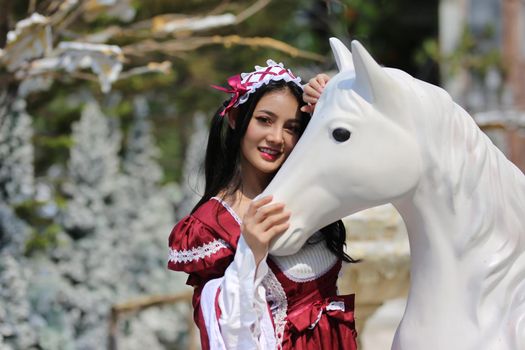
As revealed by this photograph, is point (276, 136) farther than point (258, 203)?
Yes

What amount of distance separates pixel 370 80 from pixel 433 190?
25cm

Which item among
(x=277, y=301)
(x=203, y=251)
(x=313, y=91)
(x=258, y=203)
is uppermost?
(x=313, y=91)

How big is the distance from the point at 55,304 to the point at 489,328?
Result: 343cm

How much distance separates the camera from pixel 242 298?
208 centimetres

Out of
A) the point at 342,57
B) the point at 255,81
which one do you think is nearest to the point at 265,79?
the point at 255,81

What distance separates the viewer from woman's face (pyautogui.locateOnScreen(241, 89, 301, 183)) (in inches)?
90.0

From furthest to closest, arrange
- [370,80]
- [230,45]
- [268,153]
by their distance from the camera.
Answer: [230,45] → [268,153] → [370,80]

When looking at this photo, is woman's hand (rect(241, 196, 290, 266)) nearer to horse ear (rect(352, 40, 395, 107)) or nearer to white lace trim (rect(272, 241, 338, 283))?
white lace trim (rect(272, 241, 338, 283))

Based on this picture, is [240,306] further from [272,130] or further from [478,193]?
[478,193]

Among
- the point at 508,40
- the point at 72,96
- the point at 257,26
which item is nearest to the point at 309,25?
the point at 508,40

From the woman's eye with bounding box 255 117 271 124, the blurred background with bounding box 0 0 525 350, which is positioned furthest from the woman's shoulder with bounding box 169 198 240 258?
the blurred background with bounding box 0 0 525 350

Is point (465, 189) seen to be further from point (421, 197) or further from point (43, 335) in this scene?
point (43, 335)

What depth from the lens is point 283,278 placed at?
86.3 inches

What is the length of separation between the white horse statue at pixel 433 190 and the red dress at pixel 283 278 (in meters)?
0.21
